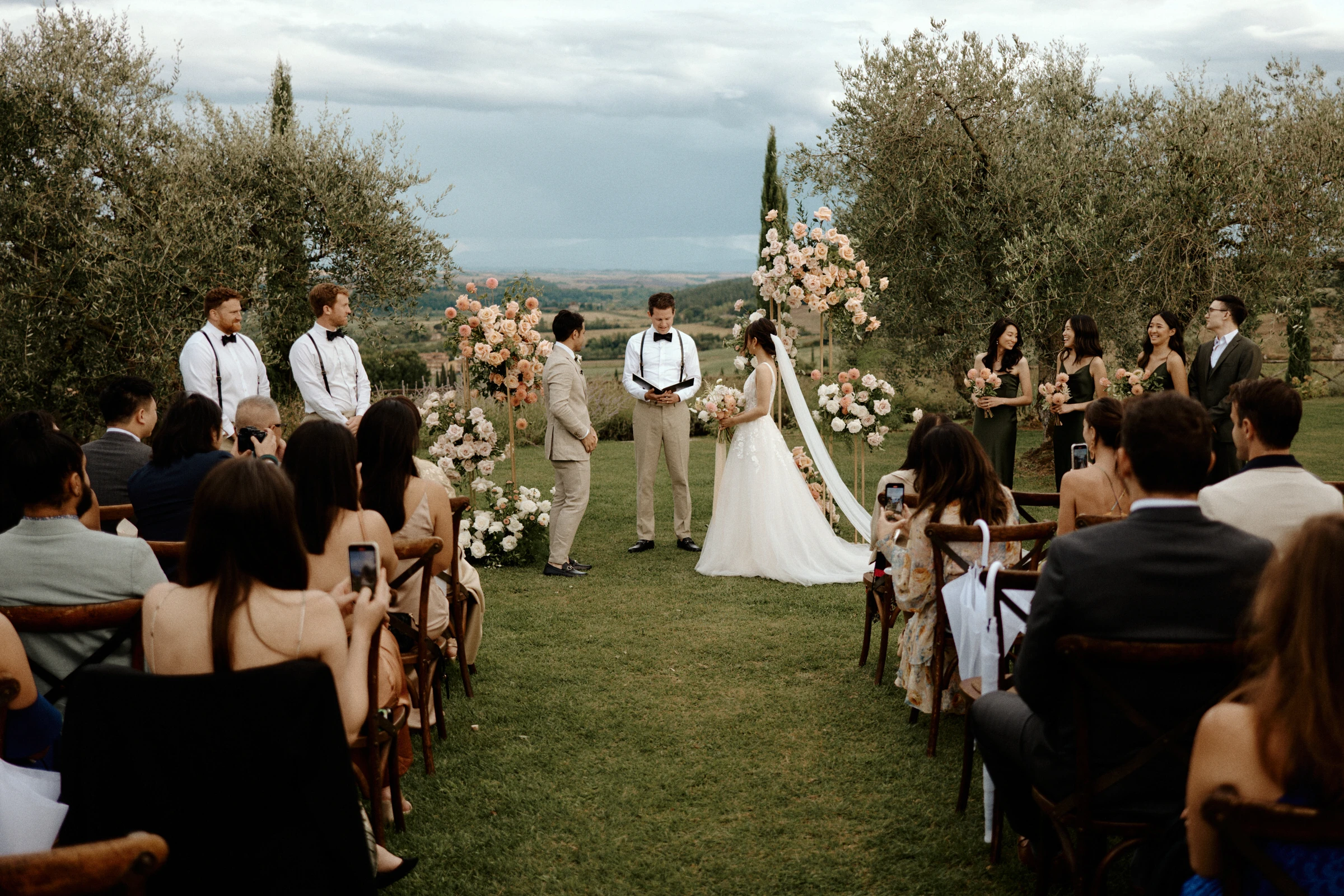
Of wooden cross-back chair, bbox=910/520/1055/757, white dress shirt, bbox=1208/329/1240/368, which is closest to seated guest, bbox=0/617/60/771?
wooden cross-back chair, bbox=910/520/1055/757

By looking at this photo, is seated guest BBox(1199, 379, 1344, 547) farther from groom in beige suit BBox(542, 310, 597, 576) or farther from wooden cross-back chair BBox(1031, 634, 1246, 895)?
groom in beige suit BBox(542, 310, 597, 576)

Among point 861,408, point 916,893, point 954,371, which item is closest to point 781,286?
point 861,408

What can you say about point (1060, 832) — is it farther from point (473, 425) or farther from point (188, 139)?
point (188, 139)

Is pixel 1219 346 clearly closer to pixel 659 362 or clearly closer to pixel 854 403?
pixel 854 403

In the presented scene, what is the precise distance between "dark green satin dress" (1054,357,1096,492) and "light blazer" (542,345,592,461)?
161 inches

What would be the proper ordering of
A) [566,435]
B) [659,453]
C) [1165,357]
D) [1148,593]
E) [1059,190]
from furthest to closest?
[1059,190]
[659,453]
[1165,357]
[566,435]
[1148,593]

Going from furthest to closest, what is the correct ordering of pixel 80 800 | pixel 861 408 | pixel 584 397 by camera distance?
pixel 861 408 < pixel 584 397 < pixel 80 800

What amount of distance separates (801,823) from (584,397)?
455 centimetres

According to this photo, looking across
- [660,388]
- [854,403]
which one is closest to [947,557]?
[854,403]

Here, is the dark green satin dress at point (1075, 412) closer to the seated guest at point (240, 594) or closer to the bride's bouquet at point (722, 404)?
the bride's bouquet at point (722, 404)

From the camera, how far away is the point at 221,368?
6.74 m

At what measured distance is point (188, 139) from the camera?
36.9ft

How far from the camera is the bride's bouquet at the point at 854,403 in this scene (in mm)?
8117

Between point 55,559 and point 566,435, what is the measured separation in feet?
15.9
